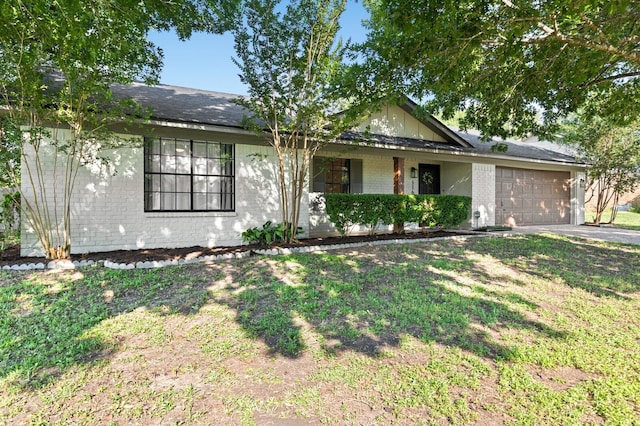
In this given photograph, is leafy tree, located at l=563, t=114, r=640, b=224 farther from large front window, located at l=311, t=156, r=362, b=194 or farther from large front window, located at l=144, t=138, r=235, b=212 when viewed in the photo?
large front window, located at l=144, t=138, r=235, b=212

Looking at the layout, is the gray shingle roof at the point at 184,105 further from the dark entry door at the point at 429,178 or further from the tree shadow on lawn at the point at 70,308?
the dark entry door at the point at 429,178

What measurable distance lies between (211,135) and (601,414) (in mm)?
8216

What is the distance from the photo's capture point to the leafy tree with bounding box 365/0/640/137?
16.1ft

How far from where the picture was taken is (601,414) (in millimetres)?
2510

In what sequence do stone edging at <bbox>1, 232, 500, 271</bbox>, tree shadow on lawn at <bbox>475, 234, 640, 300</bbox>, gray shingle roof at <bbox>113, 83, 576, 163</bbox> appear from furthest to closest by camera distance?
gray shingle roof at <bbox>113, 83, 576, 163</bbox>, stone edging at <bbox>1, 232, 500, 271</bbox>, tree shadow on lawn at <bbox>475, 234, 640, 300</bbox>

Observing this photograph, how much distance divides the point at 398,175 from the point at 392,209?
78.7 inches

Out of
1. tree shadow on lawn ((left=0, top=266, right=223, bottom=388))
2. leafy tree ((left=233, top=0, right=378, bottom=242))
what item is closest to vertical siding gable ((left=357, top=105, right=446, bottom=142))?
leafy tree ((left=233, top=0, right=378, bottom=242))

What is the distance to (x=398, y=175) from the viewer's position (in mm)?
11688

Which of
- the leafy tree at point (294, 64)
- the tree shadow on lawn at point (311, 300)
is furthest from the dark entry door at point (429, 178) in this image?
the tree shadow on lawn at point (311, 300)

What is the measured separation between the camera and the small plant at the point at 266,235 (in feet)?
28.1

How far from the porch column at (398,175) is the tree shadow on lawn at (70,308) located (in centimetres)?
737

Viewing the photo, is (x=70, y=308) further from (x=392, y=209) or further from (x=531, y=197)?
(x=531, y=197)

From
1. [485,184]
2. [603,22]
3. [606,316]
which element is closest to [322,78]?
[603,22]

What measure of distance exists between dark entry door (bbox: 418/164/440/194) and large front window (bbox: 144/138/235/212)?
7.87m
